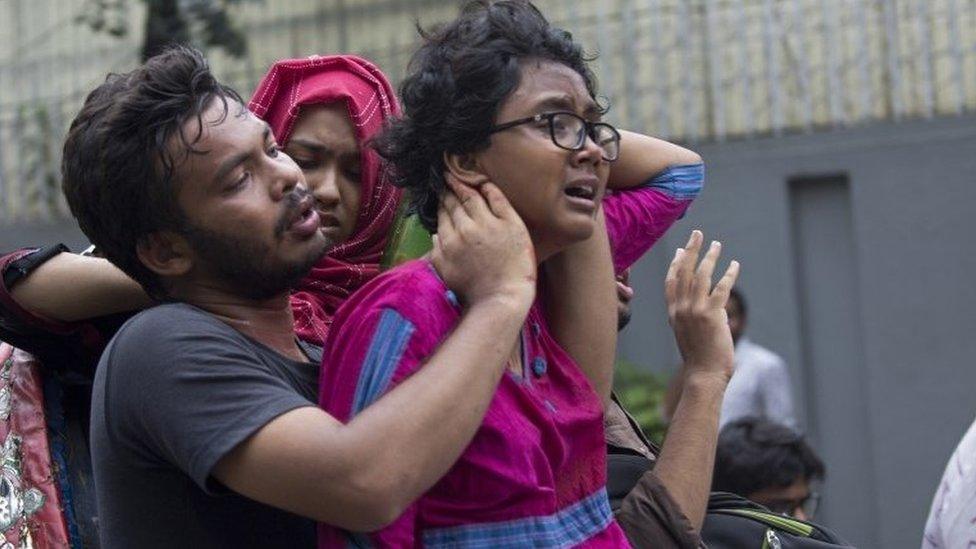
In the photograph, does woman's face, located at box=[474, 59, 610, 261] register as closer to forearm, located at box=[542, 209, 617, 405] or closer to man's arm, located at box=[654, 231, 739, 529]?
forearm, located at box=[542, 209, 617, 405]

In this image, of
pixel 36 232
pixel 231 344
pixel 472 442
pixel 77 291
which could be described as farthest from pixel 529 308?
pixel 36 232

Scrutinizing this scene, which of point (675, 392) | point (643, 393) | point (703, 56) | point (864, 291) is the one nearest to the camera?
point (675, 392)

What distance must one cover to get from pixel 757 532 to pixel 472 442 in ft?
2.35

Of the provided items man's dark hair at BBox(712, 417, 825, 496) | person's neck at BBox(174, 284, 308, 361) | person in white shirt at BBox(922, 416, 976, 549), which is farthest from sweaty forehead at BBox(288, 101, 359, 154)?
man's dark hair at BBox(712, 417, 825, 496)

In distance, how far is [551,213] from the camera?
247cm

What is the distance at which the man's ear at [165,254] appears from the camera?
2.52 meters

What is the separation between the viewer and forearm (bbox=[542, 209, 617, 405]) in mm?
2668

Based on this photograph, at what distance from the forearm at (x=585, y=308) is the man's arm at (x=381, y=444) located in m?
0.39

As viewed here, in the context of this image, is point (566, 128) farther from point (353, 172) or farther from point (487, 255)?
point (353, 172)

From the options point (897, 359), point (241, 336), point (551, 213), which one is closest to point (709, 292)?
point (551, 213)

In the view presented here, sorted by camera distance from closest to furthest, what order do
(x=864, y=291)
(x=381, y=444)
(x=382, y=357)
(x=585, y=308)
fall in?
(x=381, y=444), (x=382, y=357), (x=585, y=308), (x=864, y=291)

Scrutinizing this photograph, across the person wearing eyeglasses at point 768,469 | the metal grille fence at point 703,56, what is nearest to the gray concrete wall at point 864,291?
the metal grille fence at point 703,56

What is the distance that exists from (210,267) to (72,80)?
299 inches

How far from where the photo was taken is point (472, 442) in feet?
7.57
